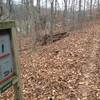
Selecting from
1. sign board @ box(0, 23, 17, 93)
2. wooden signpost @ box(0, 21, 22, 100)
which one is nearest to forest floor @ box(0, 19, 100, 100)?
wooden signpost @ box(0, 21, 22, 100)

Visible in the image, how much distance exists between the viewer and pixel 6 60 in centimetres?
270

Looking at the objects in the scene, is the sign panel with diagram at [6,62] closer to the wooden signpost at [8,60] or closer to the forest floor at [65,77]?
the wooden signpost at [8,60]

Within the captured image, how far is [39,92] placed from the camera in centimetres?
488

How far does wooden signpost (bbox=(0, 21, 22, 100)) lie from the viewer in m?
2.61

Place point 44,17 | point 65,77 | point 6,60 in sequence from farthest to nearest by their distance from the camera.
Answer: point 44,17 → point 65,77 → point 6,60

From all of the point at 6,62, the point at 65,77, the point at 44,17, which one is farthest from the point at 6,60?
the point at 44,17

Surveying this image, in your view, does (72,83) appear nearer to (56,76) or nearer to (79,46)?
(56,76)

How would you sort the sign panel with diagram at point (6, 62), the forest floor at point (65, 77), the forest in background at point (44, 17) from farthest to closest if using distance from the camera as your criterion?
1. the forest in background at point (44, 17)
2. the forest floor at point (65, 77)
3. the sign panel with diagram at point (6, 62)

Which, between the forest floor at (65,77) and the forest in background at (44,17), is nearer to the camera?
the forest floor at (65,77)

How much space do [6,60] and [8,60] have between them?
0.06 metres

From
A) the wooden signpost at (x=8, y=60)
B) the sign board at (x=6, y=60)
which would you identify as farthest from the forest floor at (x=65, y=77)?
the sign board at (x=6, y=60)

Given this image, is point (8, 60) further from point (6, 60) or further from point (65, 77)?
point (65, 77)

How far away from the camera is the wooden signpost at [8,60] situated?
2.61m

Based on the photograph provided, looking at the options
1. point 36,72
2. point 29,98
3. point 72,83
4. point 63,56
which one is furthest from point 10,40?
point 63,56
